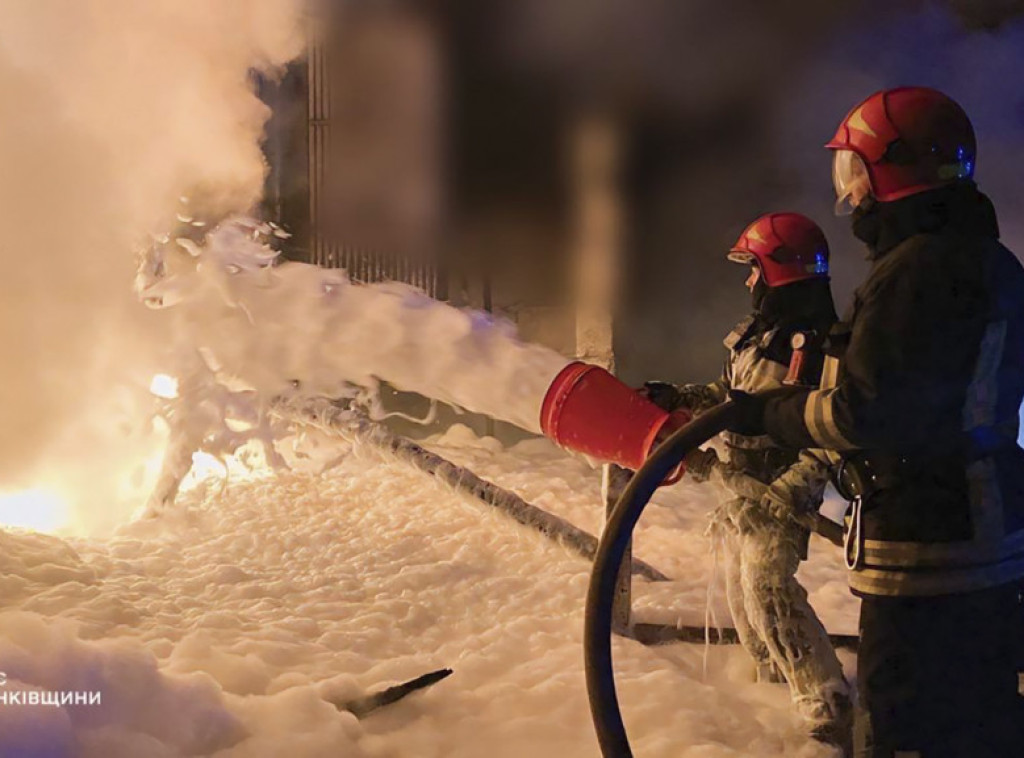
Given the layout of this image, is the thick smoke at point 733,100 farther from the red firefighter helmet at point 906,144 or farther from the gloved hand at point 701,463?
the red firefighter helmet at point 906,144

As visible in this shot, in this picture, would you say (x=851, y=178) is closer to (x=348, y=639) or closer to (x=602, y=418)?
(x=602, y=418)

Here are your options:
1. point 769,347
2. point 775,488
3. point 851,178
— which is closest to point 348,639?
point 775,488

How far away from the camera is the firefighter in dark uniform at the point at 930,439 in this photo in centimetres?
191

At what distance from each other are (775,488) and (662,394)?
2.13 ft

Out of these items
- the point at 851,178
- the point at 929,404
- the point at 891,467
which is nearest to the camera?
the point at 929,404

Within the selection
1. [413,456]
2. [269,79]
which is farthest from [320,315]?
[269,79]

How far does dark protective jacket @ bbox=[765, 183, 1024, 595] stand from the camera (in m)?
1.90

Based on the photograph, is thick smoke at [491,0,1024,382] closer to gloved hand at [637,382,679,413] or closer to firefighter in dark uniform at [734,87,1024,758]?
gloved hand at [637,382,679,413]

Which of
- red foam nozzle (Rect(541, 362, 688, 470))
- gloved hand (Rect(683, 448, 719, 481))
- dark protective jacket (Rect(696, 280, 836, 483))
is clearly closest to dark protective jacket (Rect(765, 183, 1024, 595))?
red foam nozzle (Rect(541, 362, 688, 470))

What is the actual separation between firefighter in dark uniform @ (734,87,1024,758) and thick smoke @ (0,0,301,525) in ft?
19.3

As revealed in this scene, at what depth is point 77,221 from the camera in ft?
23.7

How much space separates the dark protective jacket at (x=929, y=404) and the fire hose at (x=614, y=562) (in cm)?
19

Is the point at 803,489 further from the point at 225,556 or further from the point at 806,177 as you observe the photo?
the point at 806,177

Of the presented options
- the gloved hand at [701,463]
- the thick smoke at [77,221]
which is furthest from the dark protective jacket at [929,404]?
the thick smoke at [77,221]
